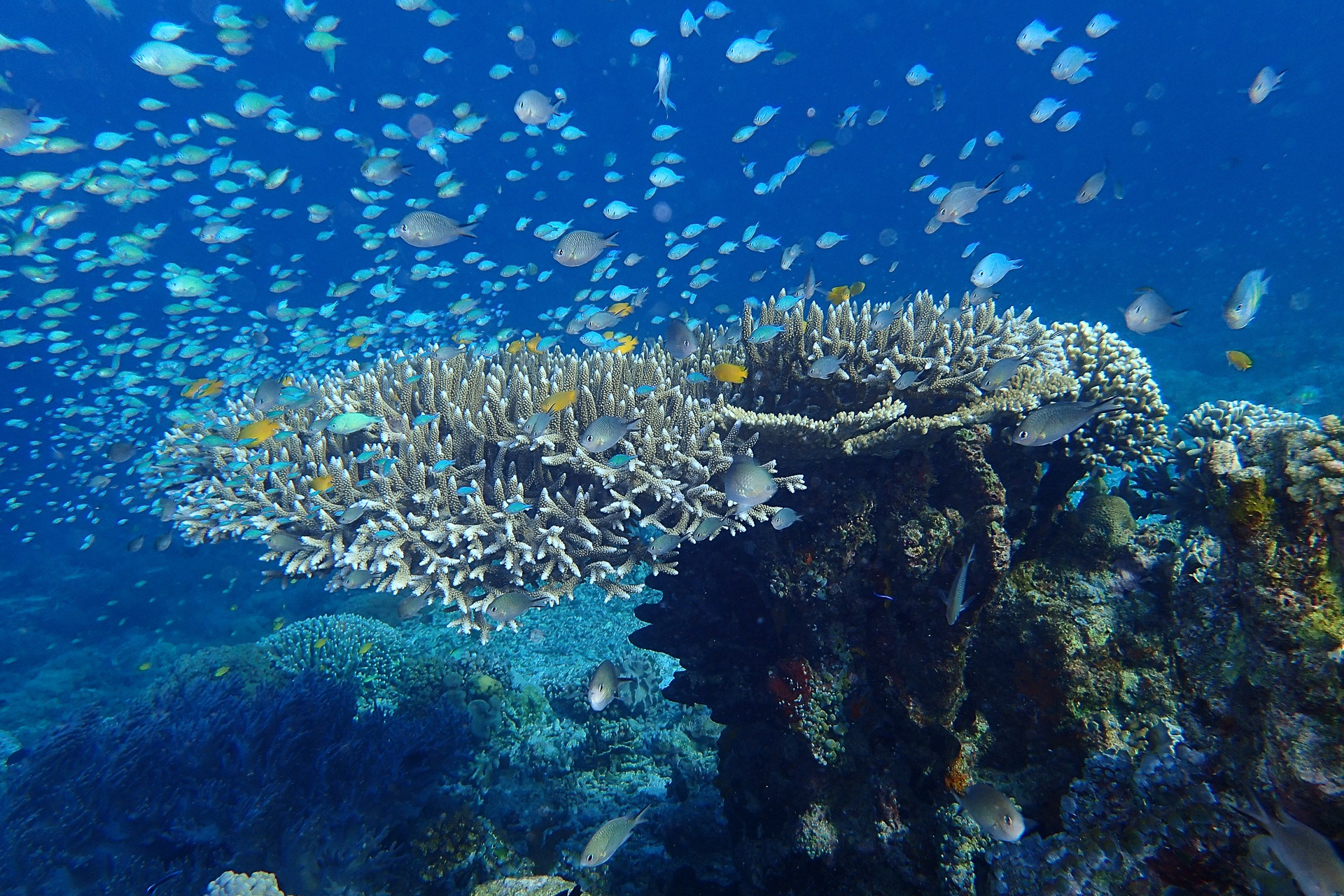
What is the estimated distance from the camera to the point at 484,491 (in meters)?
4.23

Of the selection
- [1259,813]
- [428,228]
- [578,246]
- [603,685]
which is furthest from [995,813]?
[428,228]

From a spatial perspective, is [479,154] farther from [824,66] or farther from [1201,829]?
[1201,829]

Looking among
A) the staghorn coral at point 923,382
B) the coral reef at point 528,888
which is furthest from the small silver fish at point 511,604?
the coral reef at point 528,888

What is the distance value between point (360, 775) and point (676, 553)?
3866 millimetres

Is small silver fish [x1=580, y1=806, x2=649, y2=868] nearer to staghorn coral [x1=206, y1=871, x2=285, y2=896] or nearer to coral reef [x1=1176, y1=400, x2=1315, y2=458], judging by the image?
staghorn coral [x1=206, y1=871, x2=285, y2=896]

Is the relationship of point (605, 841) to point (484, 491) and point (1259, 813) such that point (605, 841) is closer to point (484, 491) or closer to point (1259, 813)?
point (484, 491)

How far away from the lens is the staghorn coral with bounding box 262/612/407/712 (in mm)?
7258

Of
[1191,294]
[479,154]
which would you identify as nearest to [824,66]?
[479,154]

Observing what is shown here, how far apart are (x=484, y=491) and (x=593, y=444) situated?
109 centimetres

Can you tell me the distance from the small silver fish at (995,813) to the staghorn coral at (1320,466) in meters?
2.03

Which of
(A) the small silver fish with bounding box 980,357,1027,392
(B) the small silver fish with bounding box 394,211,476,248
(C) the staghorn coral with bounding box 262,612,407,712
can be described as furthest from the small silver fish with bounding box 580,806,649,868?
(B) the small silver fish with bounding box 394,211,476,248

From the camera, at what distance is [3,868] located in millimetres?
5543

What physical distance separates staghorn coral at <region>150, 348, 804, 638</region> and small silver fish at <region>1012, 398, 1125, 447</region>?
142 centimetres

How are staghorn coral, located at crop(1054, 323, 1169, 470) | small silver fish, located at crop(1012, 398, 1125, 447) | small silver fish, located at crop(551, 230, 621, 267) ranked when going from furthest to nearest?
small silver fish, located at crop(551, 230, 621, 267), staghorn coral, located at crop(1054, 323, 1169, 470), small silver fish, located at crop(1012, 398, 1125, 447)
